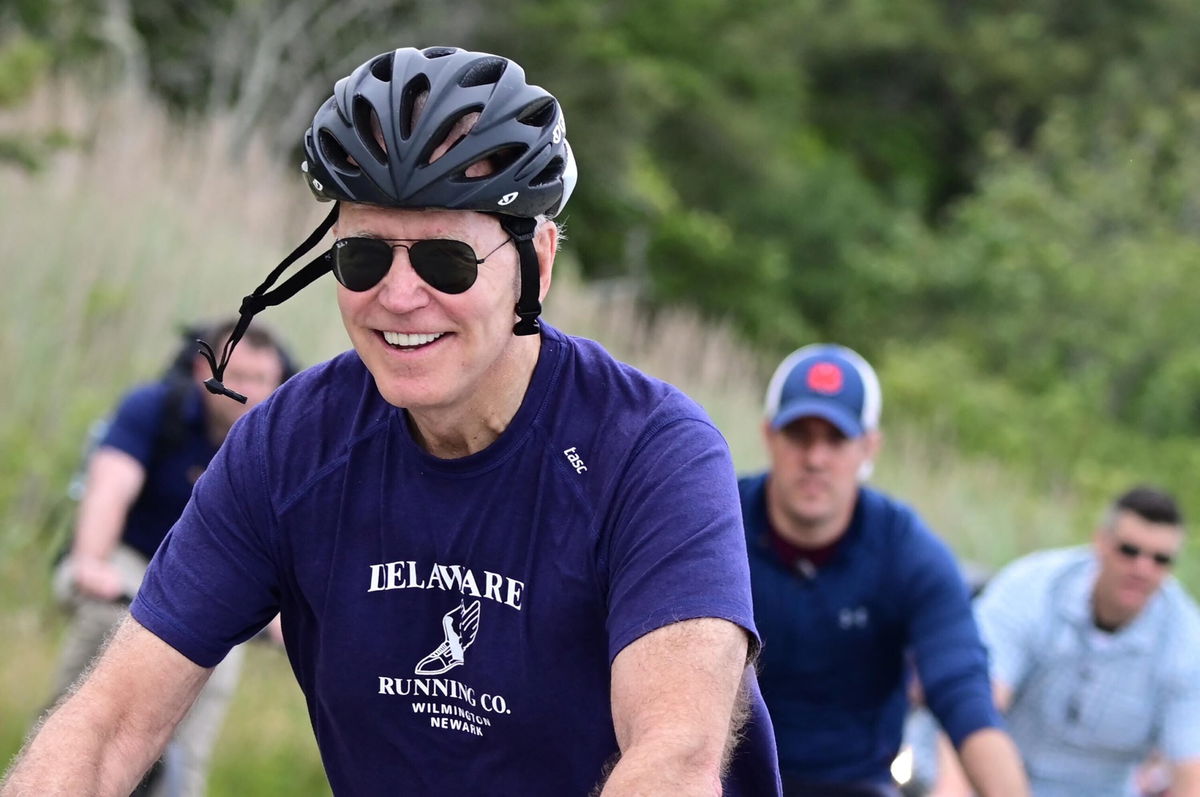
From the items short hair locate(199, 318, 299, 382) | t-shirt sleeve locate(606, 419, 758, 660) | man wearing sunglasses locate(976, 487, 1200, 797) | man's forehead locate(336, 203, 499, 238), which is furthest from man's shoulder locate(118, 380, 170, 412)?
t-shirt sleeve locate(606, 419, 758, 660)

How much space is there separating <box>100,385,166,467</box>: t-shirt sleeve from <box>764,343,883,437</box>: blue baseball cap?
2246mm

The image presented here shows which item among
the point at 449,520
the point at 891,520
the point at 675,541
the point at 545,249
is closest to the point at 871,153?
the point at 891,520

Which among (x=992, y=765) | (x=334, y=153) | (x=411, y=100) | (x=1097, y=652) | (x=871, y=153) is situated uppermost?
(x=871, y=153)

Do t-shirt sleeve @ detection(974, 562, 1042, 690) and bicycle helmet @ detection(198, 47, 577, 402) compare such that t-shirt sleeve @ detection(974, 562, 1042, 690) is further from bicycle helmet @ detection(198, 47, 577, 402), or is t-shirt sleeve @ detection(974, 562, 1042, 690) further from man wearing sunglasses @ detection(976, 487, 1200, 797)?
bicycle helmet @ detection(198, 47, 577, 402)

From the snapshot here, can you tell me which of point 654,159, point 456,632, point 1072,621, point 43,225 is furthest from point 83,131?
point 654,159

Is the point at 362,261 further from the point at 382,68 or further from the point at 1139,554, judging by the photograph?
the point at 1139,554

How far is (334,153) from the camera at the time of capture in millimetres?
3016

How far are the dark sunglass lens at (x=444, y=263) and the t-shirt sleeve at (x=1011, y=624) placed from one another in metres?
4.11

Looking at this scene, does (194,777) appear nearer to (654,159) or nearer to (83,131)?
(83,131)

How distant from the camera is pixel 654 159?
2759 centimetres

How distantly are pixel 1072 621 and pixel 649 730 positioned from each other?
14.2ft

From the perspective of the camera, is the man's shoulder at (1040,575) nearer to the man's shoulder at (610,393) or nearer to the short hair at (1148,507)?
the short hair at (1148,507)

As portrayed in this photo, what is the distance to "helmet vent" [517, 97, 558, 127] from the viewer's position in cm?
301

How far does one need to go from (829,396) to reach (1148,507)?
5.64 feet
